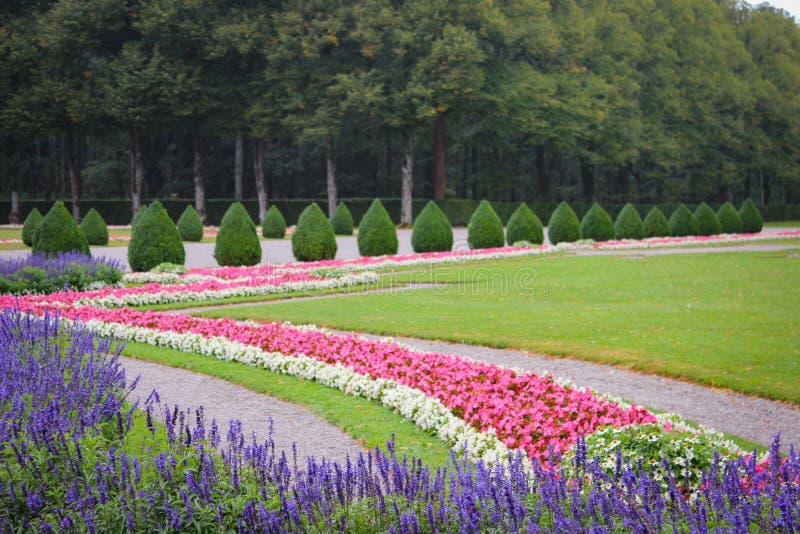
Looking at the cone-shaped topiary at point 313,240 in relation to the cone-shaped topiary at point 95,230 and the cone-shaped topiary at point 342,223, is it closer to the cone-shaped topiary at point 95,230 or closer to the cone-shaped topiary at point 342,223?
the cone-shaped topiary at point 95,230

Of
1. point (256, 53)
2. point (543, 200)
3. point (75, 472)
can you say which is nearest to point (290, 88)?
point (256, 53)

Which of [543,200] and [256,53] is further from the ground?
[256,53]

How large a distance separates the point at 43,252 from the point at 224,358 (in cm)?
943

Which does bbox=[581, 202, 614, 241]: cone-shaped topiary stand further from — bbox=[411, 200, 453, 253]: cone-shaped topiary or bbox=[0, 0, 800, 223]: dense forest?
bbox=[0, 0, 800, 223]: dense forest

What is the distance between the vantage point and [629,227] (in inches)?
1147

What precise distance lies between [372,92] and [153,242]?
22.5m

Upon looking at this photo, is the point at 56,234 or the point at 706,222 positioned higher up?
the point at 56,234

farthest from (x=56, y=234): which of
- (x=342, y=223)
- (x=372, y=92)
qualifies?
(x=372, y=92)

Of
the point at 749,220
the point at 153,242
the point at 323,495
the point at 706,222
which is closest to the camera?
the point at 323,495

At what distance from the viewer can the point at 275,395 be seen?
7156mm

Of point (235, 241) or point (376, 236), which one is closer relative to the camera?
point (235, 241)

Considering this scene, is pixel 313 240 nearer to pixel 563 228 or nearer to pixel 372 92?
pixel 563 228

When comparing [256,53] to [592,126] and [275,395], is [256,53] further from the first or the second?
[275,395]

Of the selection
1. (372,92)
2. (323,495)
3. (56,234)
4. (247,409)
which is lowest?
(247,409)
